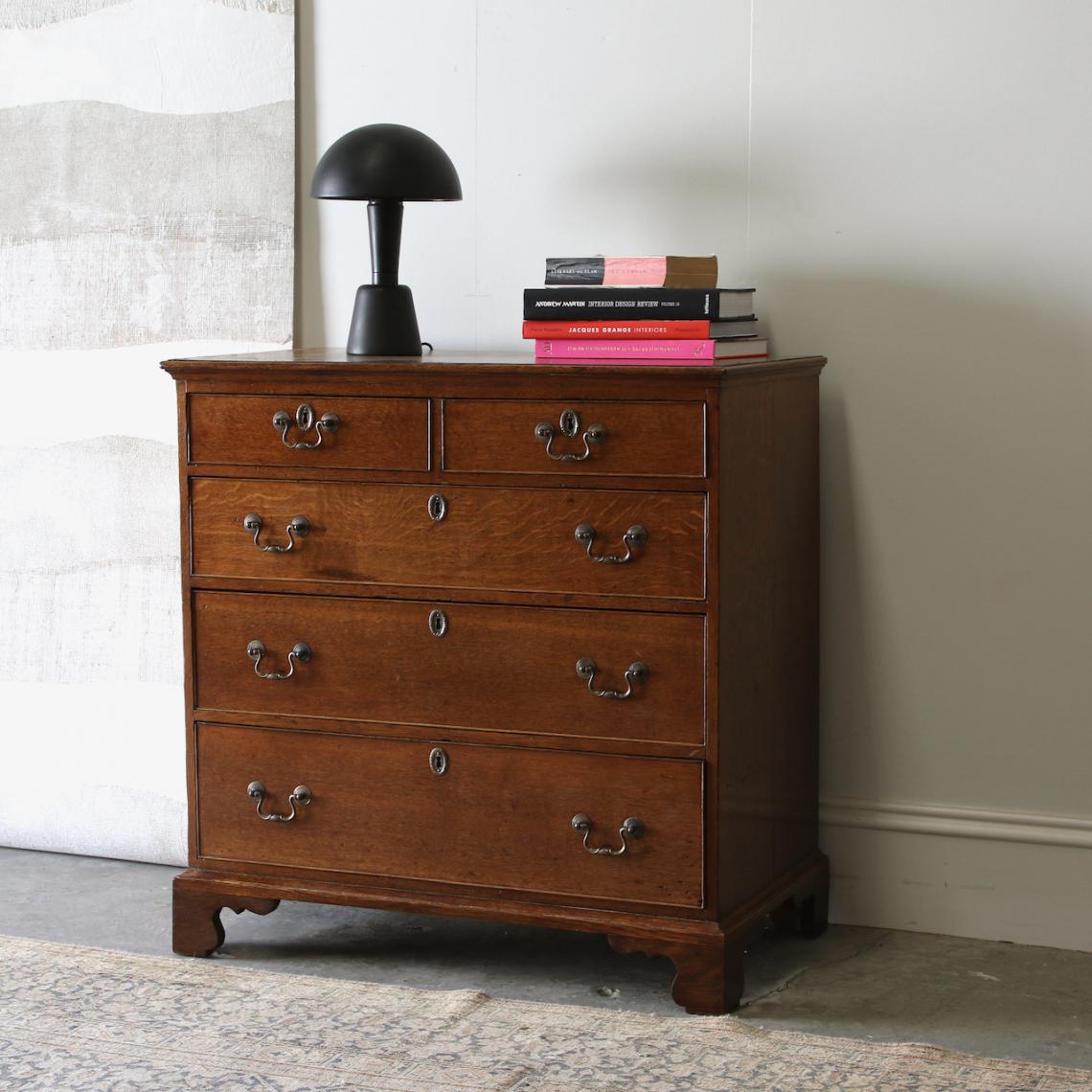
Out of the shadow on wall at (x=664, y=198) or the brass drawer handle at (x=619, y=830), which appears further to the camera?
the shadow on wall at (x=664, y=198)

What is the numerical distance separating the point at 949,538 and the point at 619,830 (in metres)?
0.79

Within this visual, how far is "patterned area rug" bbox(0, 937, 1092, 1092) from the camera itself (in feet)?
6.95

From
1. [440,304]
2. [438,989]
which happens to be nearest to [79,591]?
[440,304]

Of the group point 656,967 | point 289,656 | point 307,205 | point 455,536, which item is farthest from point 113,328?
point 656,967

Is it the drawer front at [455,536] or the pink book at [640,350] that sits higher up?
the pink book at [640,350]

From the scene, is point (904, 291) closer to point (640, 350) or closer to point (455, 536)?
point (640, 350)

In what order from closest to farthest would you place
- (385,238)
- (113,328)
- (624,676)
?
(624,676), (385,238), (113,328)

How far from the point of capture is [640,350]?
239 centimetres

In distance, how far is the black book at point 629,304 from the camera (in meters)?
2.37

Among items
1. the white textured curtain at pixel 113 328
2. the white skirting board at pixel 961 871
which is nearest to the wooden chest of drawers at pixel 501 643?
the white skirting board at pixel 961 871

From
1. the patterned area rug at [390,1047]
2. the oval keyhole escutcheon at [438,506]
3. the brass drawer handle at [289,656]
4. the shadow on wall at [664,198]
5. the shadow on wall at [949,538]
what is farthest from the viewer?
the shadow on wall at [664,198]

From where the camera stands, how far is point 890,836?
2764 mm

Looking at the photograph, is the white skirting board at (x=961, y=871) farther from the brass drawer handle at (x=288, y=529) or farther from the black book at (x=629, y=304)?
the brass drawer handle at (x=288, y=529)

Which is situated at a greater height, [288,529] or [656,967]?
[288,529]
